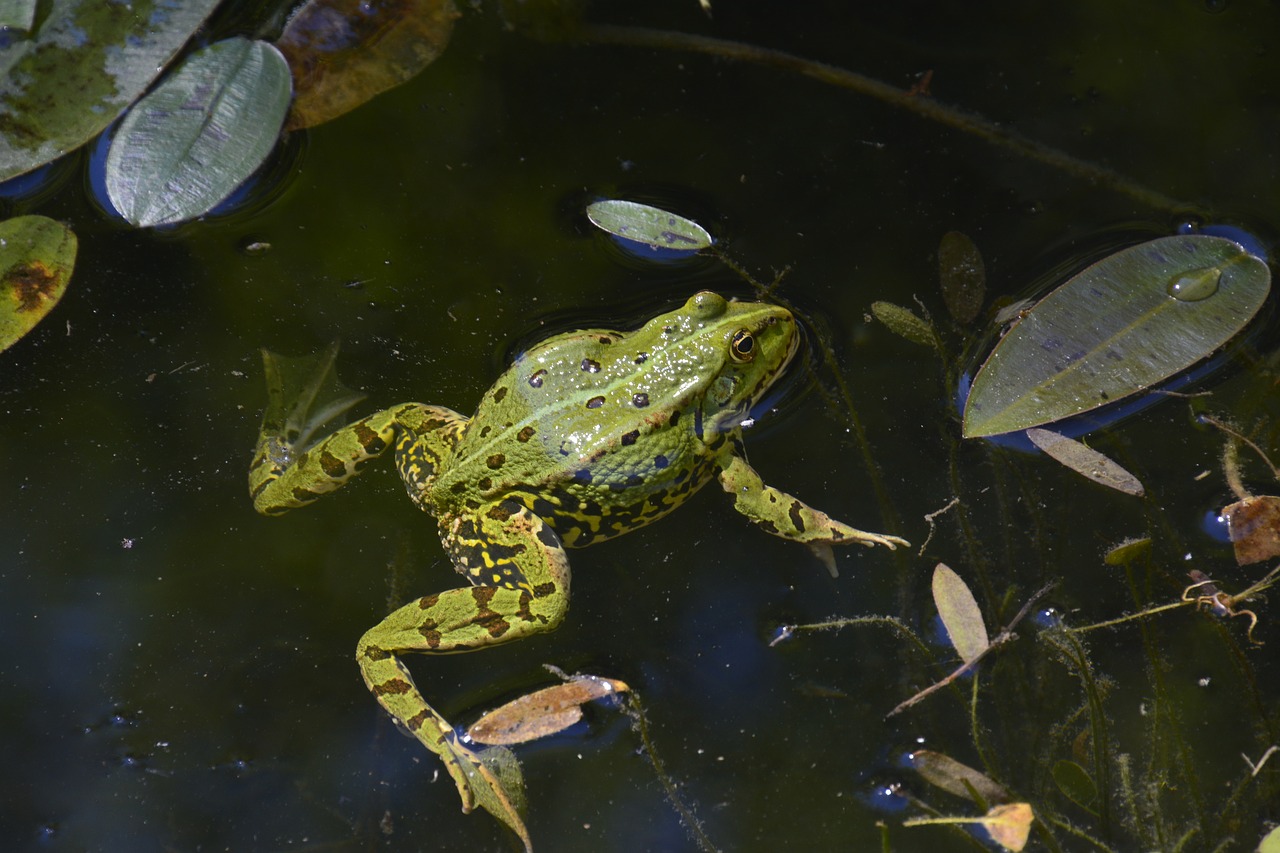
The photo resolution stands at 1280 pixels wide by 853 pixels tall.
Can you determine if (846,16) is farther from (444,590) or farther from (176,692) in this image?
(176,692)

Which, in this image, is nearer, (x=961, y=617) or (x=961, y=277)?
(x=961, y=617)

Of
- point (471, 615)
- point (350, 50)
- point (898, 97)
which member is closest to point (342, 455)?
point (471, 615)

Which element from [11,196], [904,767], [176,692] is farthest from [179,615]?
[904,767]

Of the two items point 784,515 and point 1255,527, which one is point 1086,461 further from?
point 784,515

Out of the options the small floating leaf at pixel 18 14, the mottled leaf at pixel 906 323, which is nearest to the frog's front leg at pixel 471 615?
the mottled leaf at pixel 906 323

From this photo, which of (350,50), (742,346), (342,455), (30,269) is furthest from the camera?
(350,50)

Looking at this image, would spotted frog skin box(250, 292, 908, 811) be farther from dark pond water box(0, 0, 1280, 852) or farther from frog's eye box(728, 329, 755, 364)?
dark pond water box(0, 0, 1280, 852)

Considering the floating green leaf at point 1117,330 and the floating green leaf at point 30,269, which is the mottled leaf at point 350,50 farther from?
the floating green leaf at point 1117,330
